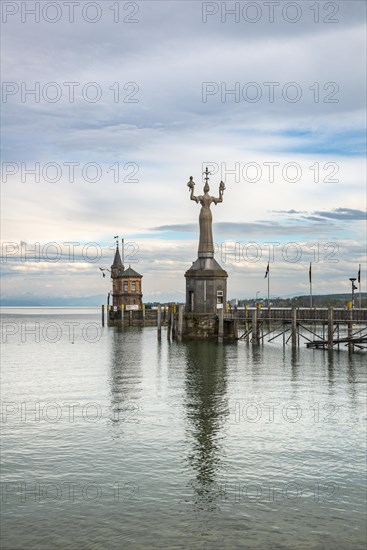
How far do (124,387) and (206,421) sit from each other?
31.9 feet

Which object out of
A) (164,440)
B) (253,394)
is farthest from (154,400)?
(164,440)

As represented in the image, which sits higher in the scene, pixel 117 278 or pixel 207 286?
pixel 117 278

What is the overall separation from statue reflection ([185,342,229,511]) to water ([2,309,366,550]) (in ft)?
0.22

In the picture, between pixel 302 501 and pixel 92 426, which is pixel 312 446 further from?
pixel 92 426

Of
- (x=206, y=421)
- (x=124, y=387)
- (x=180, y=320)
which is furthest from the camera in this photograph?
(x=180, y=320)

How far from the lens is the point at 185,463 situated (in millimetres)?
17750

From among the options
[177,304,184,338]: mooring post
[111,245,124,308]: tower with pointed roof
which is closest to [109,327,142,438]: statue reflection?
[177,304,184,338]: mooring post

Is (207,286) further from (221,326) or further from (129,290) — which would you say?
(129,290)

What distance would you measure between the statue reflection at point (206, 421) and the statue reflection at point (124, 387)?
2.34 metres

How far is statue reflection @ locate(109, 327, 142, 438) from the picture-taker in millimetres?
22922

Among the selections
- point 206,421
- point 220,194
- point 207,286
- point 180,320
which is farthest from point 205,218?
point 206,421

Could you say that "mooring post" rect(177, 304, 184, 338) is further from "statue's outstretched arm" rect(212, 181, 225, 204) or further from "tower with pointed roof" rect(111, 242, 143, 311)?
"tower with pointed roof" rect(111, 242, 143, 311)

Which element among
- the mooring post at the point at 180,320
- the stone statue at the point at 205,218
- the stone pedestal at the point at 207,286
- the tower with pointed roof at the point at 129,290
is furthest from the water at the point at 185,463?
the tower with pointed roof at the point at 129,290

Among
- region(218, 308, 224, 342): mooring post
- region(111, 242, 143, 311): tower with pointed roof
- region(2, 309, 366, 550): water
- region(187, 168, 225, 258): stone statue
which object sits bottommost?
region(2, 309, 366, 550): water
